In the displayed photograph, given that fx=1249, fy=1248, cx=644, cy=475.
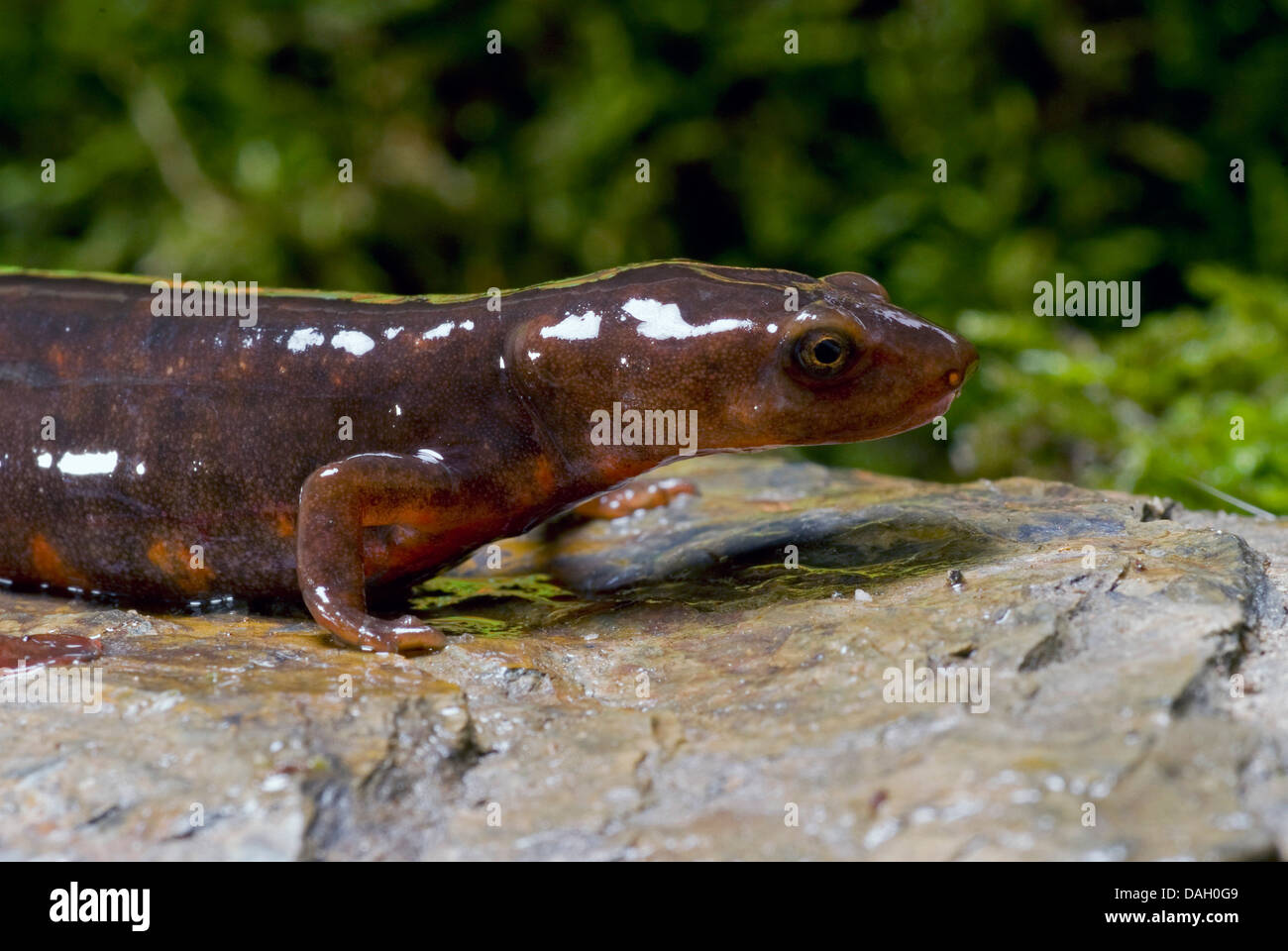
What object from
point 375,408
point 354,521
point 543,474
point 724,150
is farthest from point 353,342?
point 724,150

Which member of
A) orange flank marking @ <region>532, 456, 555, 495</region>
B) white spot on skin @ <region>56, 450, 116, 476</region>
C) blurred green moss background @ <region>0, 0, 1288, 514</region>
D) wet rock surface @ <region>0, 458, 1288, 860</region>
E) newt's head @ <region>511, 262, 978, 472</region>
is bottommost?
wet rock surface @ <region>0, 458, 1288, 860</region>

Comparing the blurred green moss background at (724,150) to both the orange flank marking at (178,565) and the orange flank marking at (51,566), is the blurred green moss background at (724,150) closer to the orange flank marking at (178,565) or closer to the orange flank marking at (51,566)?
the orange flank marking at (51,566)

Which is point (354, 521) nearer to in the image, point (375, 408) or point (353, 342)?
point (375, 408)

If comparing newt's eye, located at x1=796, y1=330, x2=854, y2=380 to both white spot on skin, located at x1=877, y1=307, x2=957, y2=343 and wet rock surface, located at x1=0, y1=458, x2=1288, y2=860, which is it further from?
wet rock surface, located at x1=0, y1=458, x2=1288, y2=860

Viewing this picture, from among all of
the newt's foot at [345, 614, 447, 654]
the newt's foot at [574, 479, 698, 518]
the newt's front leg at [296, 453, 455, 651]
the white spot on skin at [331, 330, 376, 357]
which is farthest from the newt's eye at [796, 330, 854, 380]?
the newt's foot at [574, 479, 698, 518]

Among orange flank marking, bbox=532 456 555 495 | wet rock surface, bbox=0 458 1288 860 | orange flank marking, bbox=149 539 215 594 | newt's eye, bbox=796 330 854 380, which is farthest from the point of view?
orange flank marking, bbox=149 539 215 594

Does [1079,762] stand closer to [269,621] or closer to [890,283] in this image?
[269,621]

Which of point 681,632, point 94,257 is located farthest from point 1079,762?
point 94,257
